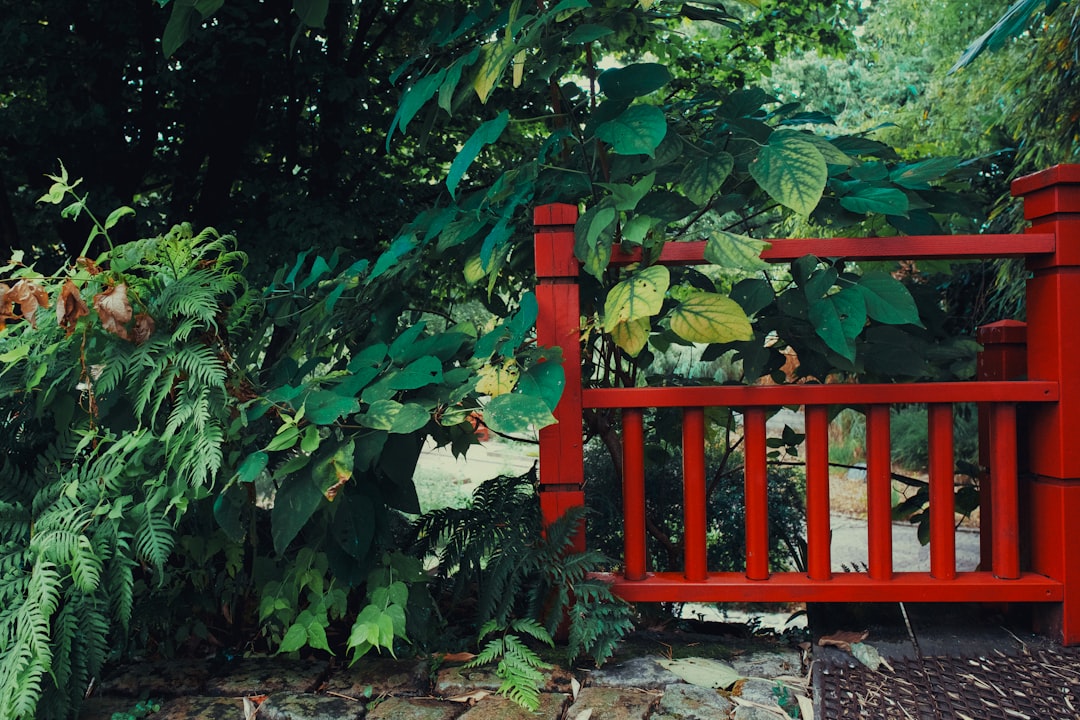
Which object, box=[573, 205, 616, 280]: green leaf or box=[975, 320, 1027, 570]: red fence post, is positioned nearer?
box=[573, 205, 616, 280]: green leaf

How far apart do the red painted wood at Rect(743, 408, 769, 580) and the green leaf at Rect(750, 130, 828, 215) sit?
51cm

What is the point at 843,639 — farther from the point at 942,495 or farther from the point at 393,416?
the point at 393,416

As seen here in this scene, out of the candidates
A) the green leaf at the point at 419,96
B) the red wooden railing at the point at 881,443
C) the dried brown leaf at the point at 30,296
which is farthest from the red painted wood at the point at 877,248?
the dried brown leaf at the point at 30,296

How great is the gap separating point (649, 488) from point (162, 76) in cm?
264

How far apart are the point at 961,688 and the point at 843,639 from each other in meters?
0.28

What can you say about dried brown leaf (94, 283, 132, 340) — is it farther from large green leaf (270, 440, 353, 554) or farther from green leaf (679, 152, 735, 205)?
green leaf (679, 152, 735, 205)

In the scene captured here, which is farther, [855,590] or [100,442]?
[855,590]

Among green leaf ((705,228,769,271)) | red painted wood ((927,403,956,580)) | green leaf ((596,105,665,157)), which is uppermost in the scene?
green leaf ((596,105,665,157))

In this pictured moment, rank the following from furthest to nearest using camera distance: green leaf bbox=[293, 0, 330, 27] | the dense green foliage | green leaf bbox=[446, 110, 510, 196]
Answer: green leaf bbox=[446, 110, 510, 196] < the dense green foliage < green leaf bbox=[293, 0, 330, 27]

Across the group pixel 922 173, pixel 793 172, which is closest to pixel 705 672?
pixel 793 172

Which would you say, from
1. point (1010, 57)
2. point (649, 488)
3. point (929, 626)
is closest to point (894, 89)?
point (1010, 57)

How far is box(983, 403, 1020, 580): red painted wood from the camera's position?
6.60ft

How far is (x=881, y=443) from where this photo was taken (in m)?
2.02

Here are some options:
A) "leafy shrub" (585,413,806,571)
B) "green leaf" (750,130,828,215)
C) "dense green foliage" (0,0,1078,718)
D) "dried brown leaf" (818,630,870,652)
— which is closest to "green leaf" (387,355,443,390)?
"dense green foliage" (0,0,1078,718)
